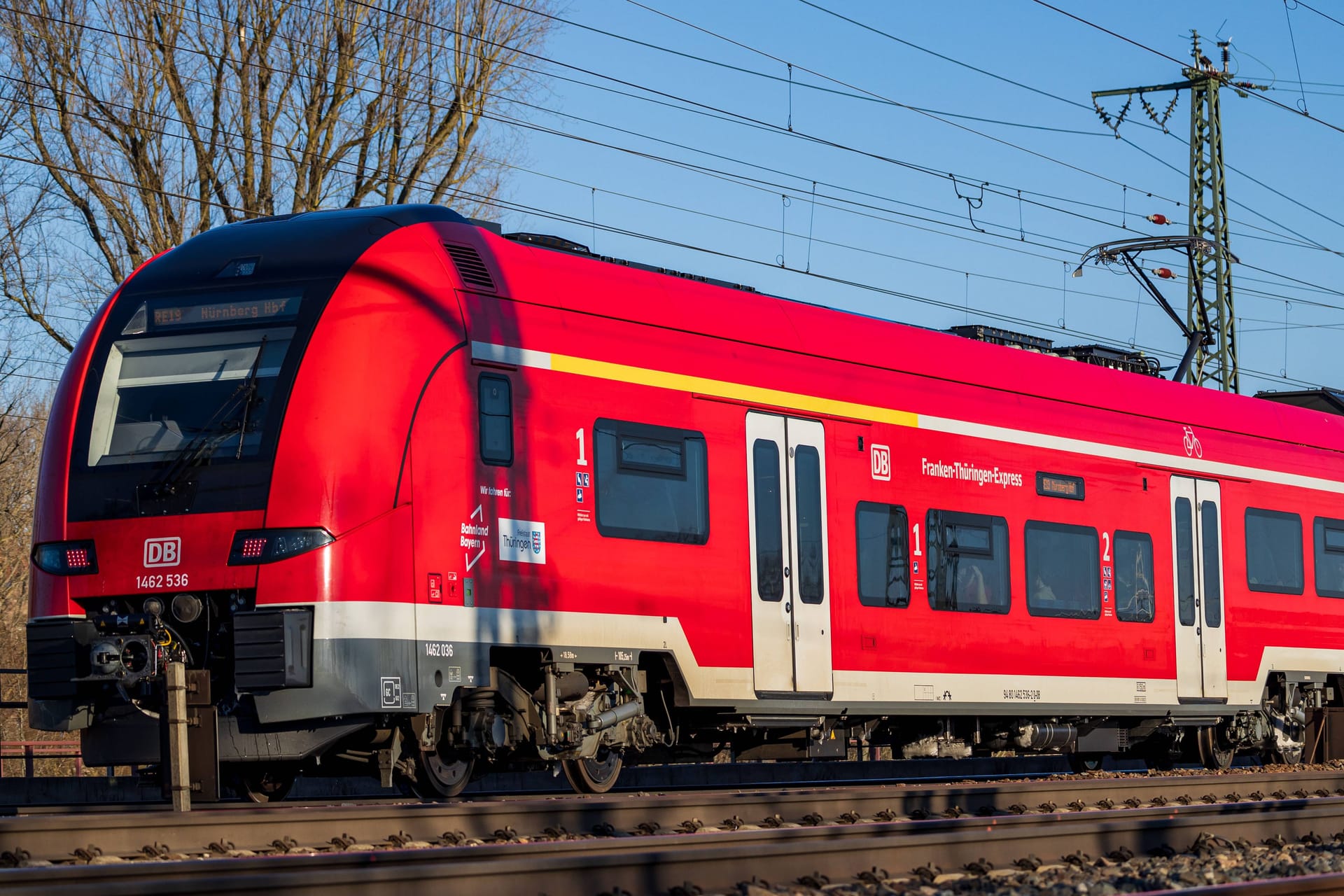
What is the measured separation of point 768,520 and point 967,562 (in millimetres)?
2693

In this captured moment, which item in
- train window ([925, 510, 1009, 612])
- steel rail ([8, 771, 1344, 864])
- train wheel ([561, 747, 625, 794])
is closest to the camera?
steel rail ([8, 771, 1344, 864])

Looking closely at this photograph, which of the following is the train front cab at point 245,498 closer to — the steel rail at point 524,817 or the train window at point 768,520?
the steel rail at point 524,817

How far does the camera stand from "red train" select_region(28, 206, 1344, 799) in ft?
34.6

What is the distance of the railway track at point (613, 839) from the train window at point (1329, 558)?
780cm

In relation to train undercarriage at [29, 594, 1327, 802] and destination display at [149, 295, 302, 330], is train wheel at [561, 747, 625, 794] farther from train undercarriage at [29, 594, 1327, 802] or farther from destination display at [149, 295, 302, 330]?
destination display at [149, 295, 302, 330]

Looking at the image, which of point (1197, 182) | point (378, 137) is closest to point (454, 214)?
point (378, 137)

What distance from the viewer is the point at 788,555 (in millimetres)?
13367

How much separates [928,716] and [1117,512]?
3.14 metres

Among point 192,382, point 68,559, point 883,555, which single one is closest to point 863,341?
point 883,555

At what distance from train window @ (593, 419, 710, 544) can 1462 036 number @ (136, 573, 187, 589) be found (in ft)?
9.10

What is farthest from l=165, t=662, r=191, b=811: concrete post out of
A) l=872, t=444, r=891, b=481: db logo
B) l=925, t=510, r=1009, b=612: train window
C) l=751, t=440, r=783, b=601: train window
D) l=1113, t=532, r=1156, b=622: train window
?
l=1113, t=532, r=1156, b=622: train window

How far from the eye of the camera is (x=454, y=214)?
12.0 m

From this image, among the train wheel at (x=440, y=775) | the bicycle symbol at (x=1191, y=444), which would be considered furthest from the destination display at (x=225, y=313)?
the bicycle symbol at (x=1191, y=444)

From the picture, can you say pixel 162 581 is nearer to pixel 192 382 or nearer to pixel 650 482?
pixel 192 382
